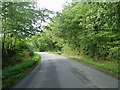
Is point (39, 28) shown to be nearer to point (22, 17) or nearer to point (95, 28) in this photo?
point (22, 17)

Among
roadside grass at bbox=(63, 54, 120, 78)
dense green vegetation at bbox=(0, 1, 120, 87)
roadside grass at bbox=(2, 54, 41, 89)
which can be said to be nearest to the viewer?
roadside grass at bbox=(2, 54, 41, 89)

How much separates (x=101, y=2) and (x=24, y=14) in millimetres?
6933

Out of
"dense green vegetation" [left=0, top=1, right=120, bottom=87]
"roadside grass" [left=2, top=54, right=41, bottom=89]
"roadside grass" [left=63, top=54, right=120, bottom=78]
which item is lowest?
"roadside grass" [left=2, top=54, right=41, bottom=89]

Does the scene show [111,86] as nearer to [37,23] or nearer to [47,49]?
[37,23]

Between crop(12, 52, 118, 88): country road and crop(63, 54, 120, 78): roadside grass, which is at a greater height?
crop(63, 54, 120, 78): roadside grass

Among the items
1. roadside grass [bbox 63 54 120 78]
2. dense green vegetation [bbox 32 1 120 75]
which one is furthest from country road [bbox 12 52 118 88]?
dense green vegetation [bbox 32 1 120 75]

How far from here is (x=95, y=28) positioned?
104 feet

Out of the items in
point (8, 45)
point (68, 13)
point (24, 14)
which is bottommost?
point (8, 45)

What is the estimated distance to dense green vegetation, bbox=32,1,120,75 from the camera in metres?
21.6

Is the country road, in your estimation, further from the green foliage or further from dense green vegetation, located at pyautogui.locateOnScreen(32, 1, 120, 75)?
the green foliage

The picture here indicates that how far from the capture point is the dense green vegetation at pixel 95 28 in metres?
21.6

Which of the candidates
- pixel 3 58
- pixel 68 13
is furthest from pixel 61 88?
pixel 68 13

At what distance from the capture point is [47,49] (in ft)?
323

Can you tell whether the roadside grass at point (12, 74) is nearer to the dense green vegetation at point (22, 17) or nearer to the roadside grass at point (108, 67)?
the dense green vegetation at point (22, 17)
